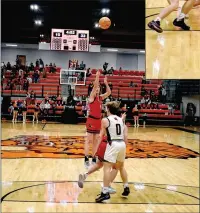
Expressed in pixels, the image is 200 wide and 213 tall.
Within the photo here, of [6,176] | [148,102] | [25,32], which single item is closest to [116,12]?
[148,102]

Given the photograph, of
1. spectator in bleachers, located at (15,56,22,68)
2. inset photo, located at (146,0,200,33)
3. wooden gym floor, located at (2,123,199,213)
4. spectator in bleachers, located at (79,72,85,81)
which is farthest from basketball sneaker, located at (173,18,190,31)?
spectator in bleachers, located at (15,56,22,68)

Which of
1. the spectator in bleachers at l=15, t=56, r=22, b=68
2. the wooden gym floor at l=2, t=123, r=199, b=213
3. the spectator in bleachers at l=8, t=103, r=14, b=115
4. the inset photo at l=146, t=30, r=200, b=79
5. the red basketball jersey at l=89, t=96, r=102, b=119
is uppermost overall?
the spectator in bleachers at l=15, t=56, r=22, b=68

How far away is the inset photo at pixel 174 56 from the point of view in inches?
205

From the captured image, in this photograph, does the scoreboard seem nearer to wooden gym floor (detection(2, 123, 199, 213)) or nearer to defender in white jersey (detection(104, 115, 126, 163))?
wooden gym floor (detection(2, 123, 199, 213))

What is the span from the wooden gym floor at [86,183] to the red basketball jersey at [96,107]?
105 centimetres

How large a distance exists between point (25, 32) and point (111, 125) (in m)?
20.0

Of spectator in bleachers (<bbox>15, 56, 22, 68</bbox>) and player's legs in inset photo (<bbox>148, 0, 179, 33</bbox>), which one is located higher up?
spectator in bleachers (<bbox>15, 56, 22, 68</bbox>)

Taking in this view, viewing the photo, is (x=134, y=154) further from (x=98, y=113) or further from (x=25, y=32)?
(x=25, y=32)

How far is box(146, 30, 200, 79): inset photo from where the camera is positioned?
17.1 ft

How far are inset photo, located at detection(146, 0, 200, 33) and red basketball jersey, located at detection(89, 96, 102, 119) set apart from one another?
168cm

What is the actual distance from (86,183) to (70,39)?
40.5ft

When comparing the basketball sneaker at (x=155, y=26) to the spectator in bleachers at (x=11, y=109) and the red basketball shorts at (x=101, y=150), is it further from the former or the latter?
the spectator in bleachers at (x=11, y=109)

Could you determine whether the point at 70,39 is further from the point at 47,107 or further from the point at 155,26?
the point at 155,26

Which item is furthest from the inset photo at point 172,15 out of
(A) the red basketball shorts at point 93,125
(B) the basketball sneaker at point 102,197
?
(B) the basketball sneaker at point 102,197
